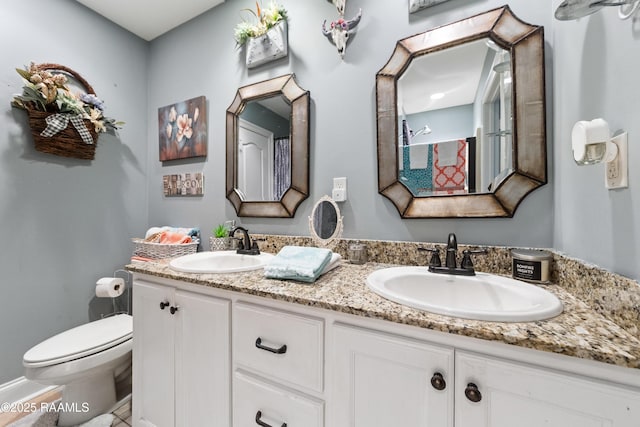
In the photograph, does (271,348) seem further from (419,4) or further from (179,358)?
(419,4)

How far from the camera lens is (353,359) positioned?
667 millimetres

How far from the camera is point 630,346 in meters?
0.45

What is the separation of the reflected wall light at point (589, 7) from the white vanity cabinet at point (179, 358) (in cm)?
129

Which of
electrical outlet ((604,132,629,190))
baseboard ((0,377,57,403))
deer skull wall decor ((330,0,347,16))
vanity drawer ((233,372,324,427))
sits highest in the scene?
deer skull wall decor ((330,0,347,16))

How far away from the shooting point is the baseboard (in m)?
1.36

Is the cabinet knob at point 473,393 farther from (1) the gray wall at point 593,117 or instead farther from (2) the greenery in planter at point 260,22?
(2) the greenery in planter at point 260,22

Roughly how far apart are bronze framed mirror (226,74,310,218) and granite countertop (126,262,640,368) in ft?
2.03

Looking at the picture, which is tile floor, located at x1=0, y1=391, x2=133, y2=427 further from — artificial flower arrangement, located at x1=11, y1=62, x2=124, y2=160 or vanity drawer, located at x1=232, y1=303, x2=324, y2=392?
artificial flower arrangement, located at x1=11, y1=62, x2=124, y2=160

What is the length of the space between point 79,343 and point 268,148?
1421mm

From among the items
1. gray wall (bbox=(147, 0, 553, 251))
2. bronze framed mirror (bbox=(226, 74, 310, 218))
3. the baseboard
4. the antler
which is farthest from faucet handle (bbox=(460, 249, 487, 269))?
the baseboard

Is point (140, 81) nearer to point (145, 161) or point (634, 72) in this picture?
point (145, 161)

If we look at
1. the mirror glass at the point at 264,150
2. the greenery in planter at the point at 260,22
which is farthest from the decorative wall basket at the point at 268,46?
the mirror glass at the point at 264,150

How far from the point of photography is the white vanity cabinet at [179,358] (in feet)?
2.94

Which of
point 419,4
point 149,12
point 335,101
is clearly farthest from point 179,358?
point 149,12
